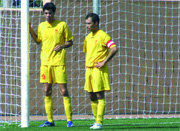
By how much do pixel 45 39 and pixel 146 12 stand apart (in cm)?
291

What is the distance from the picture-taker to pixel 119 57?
30.3 ft

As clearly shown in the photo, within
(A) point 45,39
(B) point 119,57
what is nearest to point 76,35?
(B) point 119,57

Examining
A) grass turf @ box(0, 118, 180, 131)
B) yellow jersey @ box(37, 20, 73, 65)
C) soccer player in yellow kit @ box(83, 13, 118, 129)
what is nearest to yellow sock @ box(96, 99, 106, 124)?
soccer player in yellow kit @ box(83, 13, 118, 129)

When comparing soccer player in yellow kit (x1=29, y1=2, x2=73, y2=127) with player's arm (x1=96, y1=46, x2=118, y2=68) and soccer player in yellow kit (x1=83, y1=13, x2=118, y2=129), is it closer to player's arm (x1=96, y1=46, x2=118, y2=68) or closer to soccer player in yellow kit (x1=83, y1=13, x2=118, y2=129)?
soccer player in yellow kit (x1=83, y1=13, x2=118, y2=129)

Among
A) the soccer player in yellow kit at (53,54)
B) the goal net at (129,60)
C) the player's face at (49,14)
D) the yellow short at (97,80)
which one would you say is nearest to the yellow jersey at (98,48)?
the yellow short at (97,80)

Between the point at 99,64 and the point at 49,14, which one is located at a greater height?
the point at 49,14

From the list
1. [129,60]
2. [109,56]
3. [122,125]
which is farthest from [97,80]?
[129,60]

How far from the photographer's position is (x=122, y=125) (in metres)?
7.39

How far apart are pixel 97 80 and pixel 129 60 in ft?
9.21

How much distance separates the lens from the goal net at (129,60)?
29.9ft

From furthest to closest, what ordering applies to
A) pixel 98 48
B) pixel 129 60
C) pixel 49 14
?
pixel 129 60 → pixel 49 14 → pixel 98 48

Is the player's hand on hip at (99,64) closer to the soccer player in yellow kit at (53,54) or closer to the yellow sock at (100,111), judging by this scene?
the yellow sock at (100,111)

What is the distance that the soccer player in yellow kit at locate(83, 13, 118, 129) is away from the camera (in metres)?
6.55

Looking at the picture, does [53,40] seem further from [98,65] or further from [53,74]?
[98,65]
